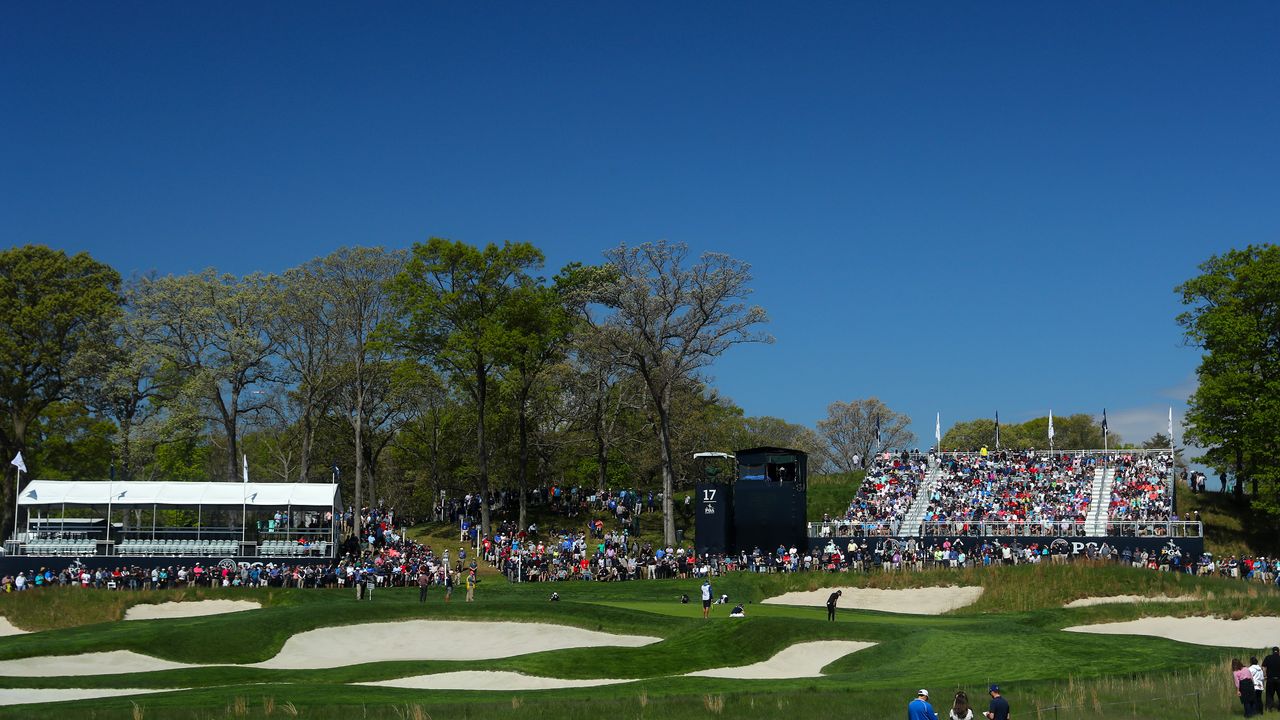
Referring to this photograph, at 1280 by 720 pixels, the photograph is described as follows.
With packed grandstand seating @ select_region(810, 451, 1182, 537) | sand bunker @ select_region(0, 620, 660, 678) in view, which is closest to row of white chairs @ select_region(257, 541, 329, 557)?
sand bunker @ select_region(0, 620, 660, 678)

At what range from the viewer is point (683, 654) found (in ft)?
115

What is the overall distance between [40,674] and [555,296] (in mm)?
42281

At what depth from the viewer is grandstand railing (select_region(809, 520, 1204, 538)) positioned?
53875 millimetres

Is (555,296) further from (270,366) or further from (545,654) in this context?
(545,654)

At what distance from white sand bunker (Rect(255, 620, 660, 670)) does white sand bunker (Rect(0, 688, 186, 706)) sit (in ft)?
20.0

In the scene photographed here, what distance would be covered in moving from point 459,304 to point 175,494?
1885 centimetres

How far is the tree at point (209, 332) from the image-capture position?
67.4m

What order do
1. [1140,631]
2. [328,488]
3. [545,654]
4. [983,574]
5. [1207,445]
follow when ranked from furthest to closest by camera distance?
[1207,445] → [328,488] → [983,574] → [1140,631] → [545,654]

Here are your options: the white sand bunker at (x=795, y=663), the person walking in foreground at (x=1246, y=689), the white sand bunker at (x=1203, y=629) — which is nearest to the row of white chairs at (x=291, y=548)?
the white sand bunker at (x=795, y=663)

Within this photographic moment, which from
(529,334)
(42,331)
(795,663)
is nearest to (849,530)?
(529,334)

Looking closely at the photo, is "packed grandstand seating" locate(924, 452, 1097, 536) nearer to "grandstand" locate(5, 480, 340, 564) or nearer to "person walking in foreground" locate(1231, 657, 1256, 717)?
"grandstand" locate(5, 480, 340, 564)

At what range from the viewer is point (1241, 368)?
6494 centimetres

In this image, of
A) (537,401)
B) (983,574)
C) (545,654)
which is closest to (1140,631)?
(983,574)

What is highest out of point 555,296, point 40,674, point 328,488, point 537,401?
point 555,296
